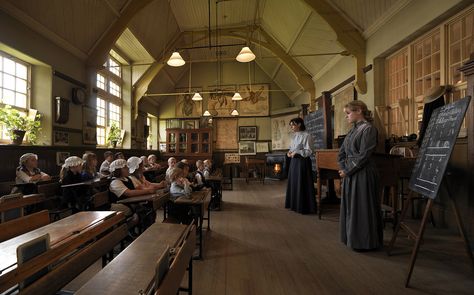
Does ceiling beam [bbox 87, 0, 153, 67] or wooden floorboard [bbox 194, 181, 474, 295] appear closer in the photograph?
wooden floorboard [bbox 194, 181, 474, 295]

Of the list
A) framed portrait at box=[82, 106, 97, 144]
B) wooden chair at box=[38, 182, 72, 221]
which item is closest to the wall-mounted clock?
framed portrait at box=[82, 106, 97, 144]

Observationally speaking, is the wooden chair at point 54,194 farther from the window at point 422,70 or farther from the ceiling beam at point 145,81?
the ceiling beam at point 145,81

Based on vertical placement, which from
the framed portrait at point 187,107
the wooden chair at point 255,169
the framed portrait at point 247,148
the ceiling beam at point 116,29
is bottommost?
the wooden chair at point 255,169

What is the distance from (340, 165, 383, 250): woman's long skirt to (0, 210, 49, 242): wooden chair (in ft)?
9.42

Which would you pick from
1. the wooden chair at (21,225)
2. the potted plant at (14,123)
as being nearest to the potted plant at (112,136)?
the potted plant at (14,123)

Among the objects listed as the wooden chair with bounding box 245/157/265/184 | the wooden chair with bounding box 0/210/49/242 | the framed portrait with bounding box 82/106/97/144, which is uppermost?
the framed portrait with bounding box 82/106/97/144

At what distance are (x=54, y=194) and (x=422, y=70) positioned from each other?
590cm

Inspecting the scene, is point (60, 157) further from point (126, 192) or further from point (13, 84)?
point (126, 192)

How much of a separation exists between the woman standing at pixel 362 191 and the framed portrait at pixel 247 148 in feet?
29.8

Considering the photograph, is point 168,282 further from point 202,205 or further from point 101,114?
point 101,114

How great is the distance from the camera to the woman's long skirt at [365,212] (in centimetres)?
263

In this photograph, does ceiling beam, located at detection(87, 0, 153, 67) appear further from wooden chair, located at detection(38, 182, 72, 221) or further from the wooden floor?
the wooden floor

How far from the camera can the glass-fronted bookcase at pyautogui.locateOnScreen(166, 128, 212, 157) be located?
10555mm

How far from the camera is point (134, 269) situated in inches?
45.2
